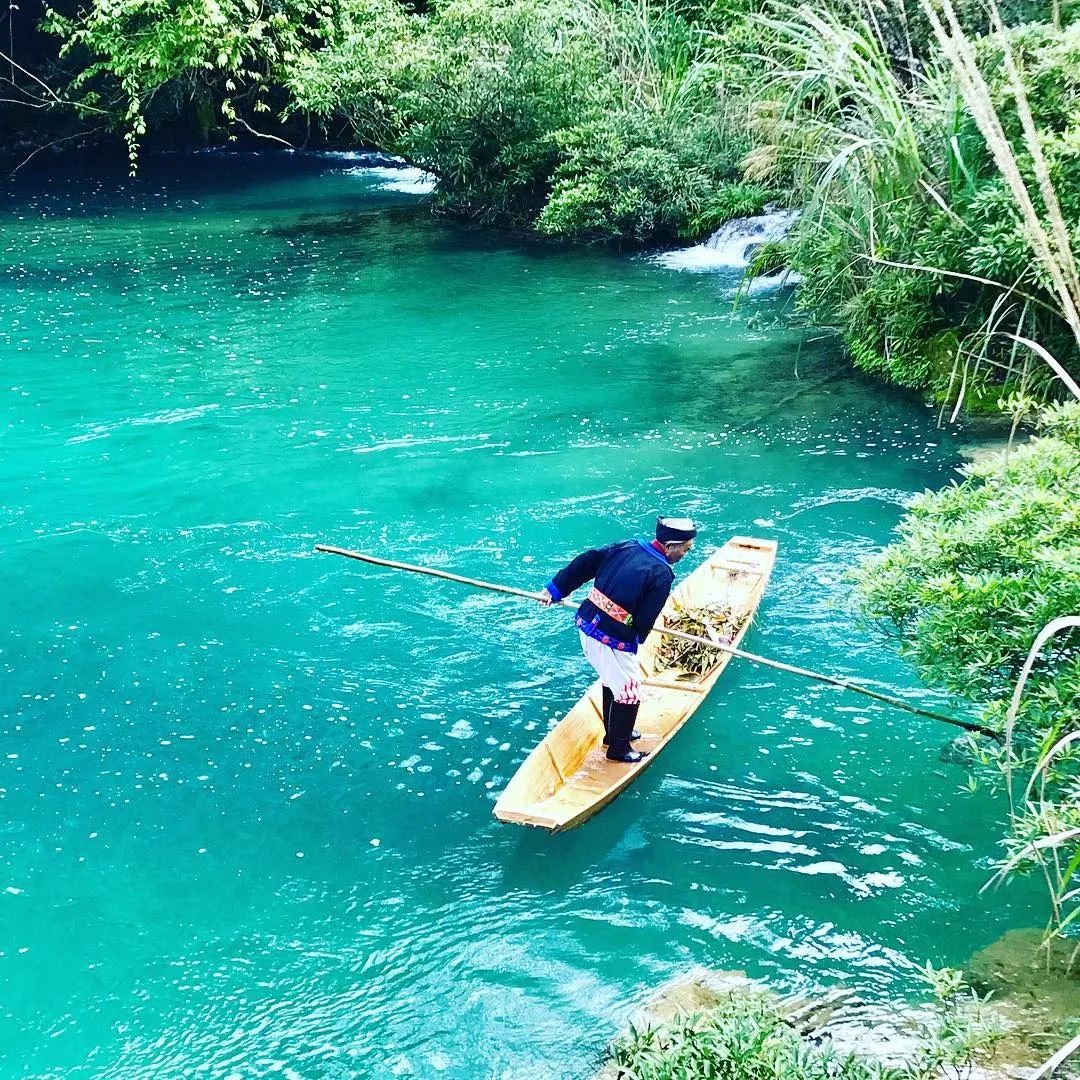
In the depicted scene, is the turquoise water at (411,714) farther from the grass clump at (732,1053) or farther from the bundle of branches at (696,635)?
the grass clump at (732,1053)

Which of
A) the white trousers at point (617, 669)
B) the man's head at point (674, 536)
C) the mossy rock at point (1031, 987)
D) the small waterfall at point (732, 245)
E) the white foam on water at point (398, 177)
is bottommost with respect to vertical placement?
the mossy rock at point (1031, 987)

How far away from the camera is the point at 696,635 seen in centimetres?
864

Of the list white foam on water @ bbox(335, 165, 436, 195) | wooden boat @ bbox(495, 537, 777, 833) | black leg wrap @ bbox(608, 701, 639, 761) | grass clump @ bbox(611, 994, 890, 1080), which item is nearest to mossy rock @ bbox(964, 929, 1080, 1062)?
grass clump @ bbox(611, 994, 890, 1080)

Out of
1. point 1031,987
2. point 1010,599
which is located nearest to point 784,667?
point 1010,599

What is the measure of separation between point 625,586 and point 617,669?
58 cm

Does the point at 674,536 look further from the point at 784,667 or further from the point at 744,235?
the point at 744,235

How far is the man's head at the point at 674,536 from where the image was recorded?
23.8 feet

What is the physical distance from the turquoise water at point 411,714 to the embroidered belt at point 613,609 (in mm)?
1189

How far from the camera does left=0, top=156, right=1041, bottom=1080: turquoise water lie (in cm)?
608

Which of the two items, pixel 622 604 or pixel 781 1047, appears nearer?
pixel 781 1047

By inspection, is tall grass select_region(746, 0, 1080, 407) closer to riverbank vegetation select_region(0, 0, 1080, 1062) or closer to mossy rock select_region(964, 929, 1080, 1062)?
riverbank vegetation select_region(0, 0, 1080, 1062)

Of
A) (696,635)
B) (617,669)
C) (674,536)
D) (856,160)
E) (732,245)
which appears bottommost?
(696,635)

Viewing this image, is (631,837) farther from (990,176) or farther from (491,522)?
(990,176)

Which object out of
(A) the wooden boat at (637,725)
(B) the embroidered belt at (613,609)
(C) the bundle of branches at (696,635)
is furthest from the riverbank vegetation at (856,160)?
(C) the bundle of branches at (696,635)
